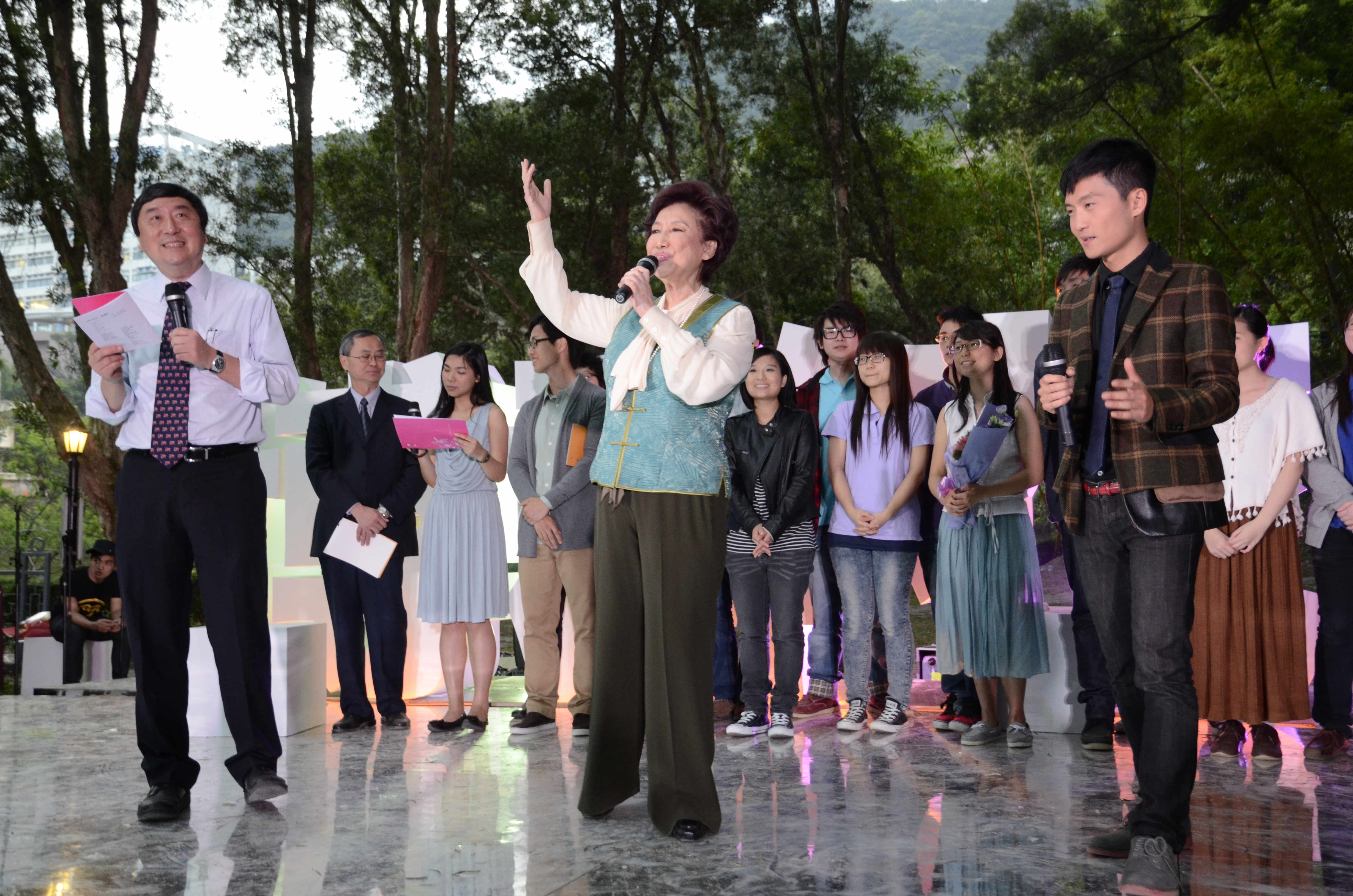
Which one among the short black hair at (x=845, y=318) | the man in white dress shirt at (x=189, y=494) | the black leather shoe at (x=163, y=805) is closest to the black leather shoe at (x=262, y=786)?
the man in white dress shirt at (x=189, y=494)

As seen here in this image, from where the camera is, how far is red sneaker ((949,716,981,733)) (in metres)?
4.35

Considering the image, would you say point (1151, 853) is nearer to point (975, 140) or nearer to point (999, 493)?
point (999, 493)

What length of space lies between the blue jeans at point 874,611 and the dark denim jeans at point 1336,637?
141 cm

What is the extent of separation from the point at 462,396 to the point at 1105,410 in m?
3.05

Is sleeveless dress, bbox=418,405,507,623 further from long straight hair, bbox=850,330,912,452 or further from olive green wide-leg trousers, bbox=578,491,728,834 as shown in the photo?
olive green wide-leg trousers, bbox=578,491,728,834

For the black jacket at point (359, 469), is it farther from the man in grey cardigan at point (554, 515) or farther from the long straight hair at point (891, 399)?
the long straight hair at point (891, 399)

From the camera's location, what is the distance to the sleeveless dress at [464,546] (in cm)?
468

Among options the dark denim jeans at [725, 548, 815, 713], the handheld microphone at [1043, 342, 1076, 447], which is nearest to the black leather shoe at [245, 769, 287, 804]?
the dark denim jeans at [725, 548, 815, 713]

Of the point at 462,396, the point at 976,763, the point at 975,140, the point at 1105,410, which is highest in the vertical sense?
the point at 975,140

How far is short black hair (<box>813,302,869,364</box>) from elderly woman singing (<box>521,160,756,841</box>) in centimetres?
194

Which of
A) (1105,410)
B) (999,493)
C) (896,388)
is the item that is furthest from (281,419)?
(1105,410)

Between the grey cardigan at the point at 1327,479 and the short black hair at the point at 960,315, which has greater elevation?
the short black hair at the point at 960,315

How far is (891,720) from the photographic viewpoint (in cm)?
435

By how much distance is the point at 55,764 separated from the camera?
3814 millimetres
